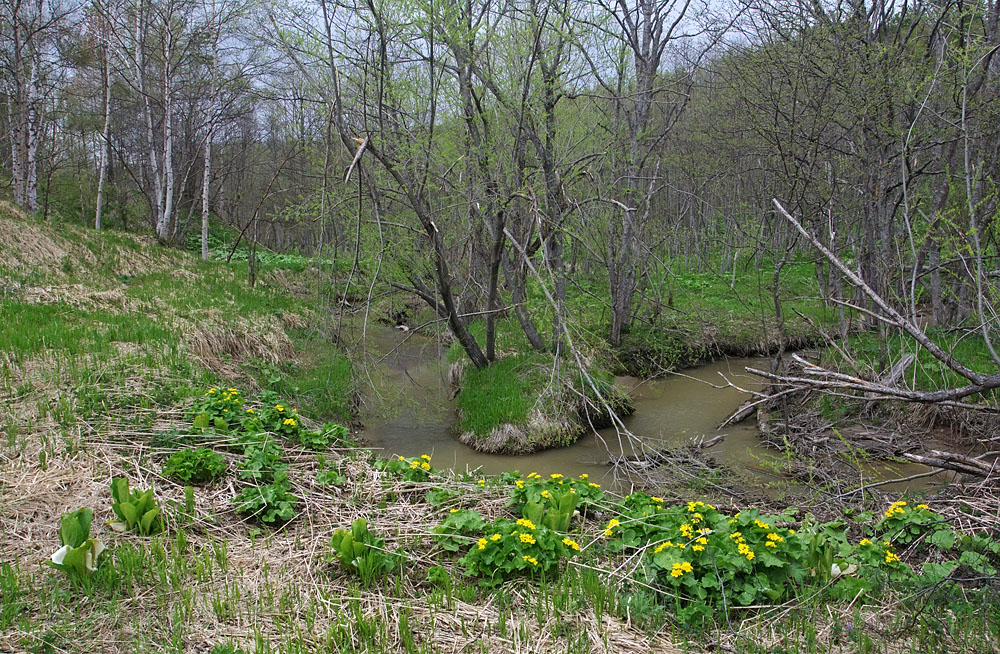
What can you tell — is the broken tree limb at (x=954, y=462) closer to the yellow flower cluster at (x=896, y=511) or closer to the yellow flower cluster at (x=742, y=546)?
the yellow flower cluster at (x=896, y=511)

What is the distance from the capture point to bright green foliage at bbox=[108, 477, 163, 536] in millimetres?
3328

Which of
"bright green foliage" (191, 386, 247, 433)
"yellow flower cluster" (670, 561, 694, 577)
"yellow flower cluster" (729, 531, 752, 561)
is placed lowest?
"yellow flower cluster" (670, 561, 694, 577)

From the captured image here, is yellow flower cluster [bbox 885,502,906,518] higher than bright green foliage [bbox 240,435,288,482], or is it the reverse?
bright green foliage [bbox 240,435,288,482]

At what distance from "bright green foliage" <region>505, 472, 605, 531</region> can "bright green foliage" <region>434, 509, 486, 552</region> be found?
0.35 m

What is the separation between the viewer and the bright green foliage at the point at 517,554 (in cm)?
319

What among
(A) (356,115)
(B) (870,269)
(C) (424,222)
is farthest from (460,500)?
(B) (870,269)

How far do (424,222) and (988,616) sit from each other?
5523mm

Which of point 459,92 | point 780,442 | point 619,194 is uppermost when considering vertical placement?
point 459,92

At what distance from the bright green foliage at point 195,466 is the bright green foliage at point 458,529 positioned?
158 centimetres

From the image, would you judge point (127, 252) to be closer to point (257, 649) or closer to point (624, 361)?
point (624, 361)

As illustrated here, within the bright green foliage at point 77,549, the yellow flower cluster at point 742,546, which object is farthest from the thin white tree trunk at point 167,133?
the yellow flower cluster at point 742,546

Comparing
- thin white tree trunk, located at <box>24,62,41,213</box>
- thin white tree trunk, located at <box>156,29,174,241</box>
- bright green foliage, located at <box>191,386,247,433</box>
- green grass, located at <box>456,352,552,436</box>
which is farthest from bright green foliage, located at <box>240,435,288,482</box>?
thin white tree trunk, located at <box>24,62,41,213</box>

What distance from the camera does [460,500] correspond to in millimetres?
4156

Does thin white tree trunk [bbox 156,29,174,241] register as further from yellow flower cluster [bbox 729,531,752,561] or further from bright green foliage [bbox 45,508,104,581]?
yellow flower cluster [bbox 729,531,752,561]
